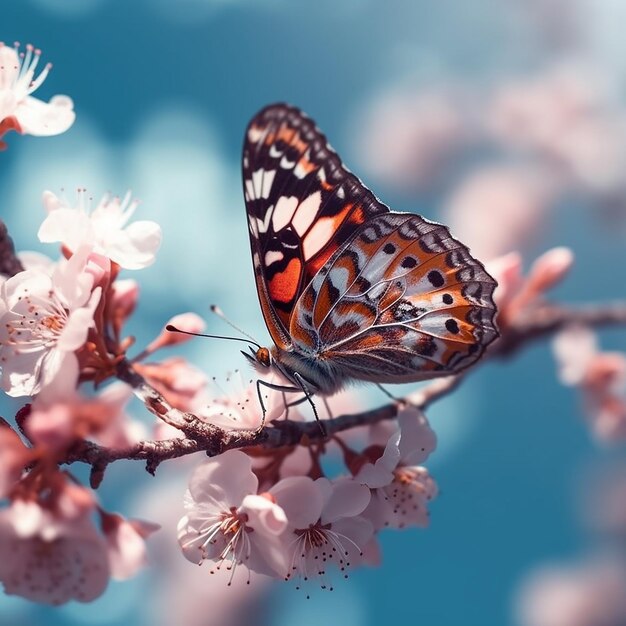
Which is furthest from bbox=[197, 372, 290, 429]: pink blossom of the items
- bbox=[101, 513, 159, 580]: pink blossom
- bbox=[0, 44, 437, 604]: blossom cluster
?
bbox=[101, 513, 159, 580]: pink blossom

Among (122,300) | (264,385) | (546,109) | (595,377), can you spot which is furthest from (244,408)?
(546,109)

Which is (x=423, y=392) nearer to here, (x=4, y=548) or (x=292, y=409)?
(x=292, y=409)

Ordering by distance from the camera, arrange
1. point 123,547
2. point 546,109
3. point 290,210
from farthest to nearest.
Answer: point 546,109, point 290,210, point 123,547

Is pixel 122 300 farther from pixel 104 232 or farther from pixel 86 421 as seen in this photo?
pixel 86 421

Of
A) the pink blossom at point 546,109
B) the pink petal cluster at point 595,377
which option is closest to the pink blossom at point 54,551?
the pink petal cluster at point 595,377

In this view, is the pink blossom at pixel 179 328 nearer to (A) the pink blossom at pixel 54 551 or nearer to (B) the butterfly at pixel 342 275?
(B) the butterfly at pixel 342 275
